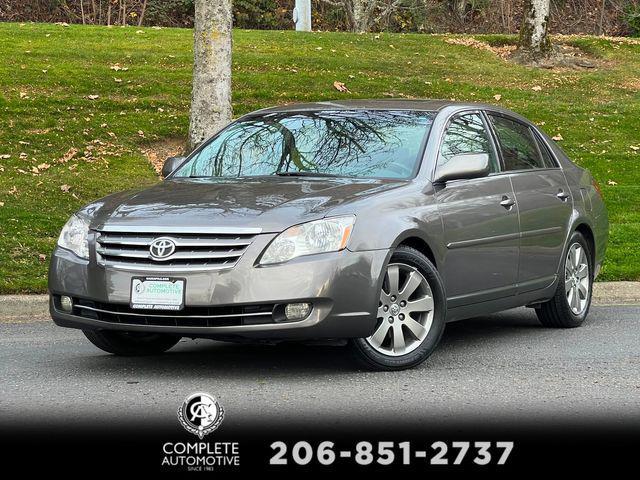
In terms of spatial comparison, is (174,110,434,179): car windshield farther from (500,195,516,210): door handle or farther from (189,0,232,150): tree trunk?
(189,0,232,150): tree trunk

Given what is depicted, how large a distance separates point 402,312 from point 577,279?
262cm

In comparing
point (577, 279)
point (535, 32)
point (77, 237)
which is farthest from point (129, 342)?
point (535, 32)

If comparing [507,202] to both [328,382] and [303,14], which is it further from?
[303,14]

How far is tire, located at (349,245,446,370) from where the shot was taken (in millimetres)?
7004

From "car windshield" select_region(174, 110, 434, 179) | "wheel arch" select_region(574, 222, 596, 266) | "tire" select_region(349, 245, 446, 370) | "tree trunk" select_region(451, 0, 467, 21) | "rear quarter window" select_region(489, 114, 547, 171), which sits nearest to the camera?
"tire" select_region(349, 245, 446, 370)

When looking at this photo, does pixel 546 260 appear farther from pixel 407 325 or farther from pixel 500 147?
pixel 407 325

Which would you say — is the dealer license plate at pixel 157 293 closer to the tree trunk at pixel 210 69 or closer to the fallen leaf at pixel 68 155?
the tree trunk at pixel 210 69

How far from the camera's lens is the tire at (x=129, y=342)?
7715mm

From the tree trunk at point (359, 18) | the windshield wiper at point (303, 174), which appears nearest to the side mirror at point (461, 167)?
the windshield wiper at point (303, 174)

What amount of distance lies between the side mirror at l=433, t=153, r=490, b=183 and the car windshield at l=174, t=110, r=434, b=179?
185mm

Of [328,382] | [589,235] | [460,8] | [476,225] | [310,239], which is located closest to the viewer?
[310,239]

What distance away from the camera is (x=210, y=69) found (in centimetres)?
1439

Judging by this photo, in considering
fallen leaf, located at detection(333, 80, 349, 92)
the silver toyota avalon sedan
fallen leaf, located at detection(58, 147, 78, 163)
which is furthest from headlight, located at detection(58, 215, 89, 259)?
fallen leaf, located at detection(333, 80, 349, 92)

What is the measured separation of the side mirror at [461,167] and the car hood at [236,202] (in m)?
0.30
